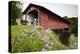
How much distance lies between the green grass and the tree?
0.34 feet

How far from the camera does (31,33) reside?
228 cm

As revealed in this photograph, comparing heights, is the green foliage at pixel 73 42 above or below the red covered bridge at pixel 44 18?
below

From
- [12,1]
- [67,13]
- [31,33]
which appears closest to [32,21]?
[31,33]

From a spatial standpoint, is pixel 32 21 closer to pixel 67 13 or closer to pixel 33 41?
pixel 33 41

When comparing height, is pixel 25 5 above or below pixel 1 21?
above

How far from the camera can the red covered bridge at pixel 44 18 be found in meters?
2.27

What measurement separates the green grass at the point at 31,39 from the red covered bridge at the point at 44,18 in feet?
0.29

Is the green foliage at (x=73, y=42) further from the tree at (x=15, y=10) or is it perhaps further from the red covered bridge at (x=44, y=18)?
the tree at (x=15, y=10)

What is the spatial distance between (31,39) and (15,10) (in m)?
0.42

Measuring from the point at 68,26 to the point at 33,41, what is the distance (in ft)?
1.84

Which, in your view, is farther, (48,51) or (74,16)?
(74,16)

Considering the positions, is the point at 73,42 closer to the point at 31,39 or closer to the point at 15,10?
the point at 31,39

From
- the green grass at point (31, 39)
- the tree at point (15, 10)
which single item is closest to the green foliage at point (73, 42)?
the green grass at point (31, 39)

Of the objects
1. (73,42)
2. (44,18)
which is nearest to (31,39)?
(44,18)
